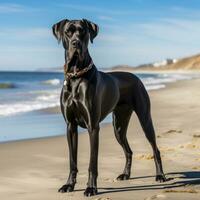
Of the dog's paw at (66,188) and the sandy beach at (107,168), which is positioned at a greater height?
the dog's paw at (66,188)

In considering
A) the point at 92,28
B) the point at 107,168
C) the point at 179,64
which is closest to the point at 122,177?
the point at 107,168

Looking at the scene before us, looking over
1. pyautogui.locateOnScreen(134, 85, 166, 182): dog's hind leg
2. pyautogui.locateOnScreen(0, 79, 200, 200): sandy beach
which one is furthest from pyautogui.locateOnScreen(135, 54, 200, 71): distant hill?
pyautogui.locateOnScreen(134, 85, 166, 182): dog's hind leg

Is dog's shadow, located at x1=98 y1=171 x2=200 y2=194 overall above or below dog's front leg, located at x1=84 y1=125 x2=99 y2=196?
below

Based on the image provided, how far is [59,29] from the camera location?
546 cm

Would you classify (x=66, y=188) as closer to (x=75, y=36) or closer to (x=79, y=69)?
(x=79, y=69)

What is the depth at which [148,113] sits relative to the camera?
6.54 meters

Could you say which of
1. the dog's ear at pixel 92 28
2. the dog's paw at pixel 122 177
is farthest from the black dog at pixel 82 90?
the dog's paw at pixel 122 177

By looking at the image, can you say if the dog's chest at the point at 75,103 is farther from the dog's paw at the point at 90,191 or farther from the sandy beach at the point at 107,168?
the sandy beach at the point at 107,168

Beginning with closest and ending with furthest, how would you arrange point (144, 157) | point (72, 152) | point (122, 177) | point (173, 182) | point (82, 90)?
point (82, 90) → point (72, 152) → point (173, 182) → point (122, 177) → point (144, 157)

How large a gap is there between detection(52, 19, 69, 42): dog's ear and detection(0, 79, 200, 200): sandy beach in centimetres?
169

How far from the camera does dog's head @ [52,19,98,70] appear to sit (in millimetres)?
5262

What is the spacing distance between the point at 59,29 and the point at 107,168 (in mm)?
2293

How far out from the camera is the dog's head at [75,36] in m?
5.26

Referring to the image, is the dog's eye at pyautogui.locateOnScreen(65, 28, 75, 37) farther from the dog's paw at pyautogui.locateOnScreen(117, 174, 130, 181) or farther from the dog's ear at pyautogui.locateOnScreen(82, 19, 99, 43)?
the dog's paw at pyautogui.locateOnScreen(117, 174, 130, 181)
